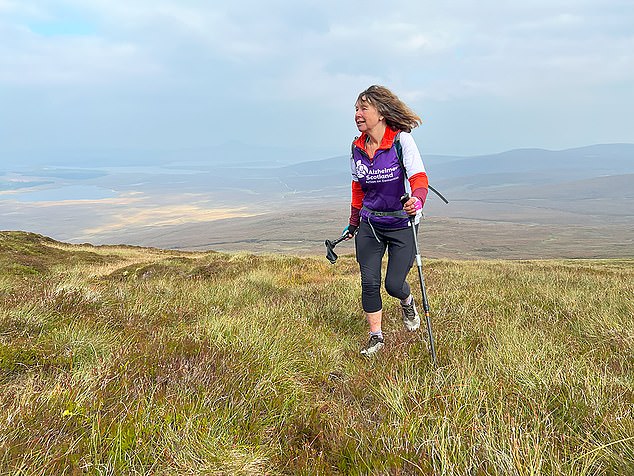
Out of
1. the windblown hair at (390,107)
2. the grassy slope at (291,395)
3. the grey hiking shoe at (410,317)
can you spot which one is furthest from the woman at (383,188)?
the grassy slope at (291,395)

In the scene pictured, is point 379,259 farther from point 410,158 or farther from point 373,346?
point 410,158

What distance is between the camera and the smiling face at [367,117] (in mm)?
4543

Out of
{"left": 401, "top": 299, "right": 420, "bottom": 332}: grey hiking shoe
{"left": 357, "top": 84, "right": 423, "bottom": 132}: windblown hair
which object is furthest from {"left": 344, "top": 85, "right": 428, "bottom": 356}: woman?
{"left": 401, "top": 299, "right": 420, "bottom": 332}: grey hiking shoe

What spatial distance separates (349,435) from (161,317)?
3.20 metres

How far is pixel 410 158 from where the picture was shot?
4.50m

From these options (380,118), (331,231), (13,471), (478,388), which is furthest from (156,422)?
(331,231)

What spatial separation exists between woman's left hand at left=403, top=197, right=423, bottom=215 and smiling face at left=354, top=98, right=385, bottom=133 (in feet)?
3.41

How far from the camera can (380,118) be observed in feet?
15.0

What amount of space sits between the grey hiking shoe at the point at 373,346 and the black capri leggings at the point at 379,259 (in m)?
0.36

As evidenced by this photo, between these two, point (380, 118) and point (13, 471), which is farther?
point (380, 118)

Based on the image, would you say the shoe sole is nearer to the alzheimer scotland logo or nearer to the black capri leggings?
the black capri leggings

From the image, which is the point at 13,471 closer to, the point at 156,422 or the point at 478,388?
the point at 156,422

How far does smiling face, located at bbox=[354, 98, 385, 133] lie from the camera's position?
454cm

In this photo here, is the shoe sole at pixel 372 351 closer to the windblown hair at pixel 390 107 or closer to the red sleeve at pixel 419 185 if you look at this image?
the red sleeve at pixel 419 185
